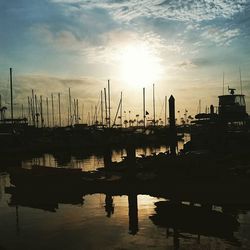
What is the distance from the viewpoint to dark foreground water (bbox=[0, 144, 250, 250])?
1847cm

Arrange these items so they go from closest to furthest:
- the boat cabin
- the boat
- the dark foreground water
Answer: the dark foreground water
the boat
the boat cabin

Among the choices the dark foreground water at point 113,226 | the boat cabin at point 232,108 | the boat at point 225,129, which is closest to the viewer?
the dark foreground water at point 113,226

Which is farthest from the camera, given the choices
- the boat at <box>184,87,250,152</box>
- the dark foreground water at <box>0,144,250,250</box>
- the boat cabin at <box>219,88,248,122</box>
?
the boat cabin at <box>219,88,248,122</box>

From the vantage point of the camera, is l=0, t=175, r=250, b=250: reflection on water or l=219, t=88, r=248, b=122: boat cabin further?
l=219, t=88, r=248, b=122: boat cabin

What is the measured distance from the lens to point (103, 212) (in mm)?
24891

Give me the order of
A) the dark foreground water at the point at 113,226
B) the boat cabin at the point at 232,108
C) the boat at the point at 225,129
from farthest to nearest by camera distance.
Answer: the boat cabin at the point at 232,108, the boat at the point at 225,129, the dark foreground water at the point at 113,226

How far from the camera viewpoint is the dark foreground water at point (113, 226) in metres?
18.5

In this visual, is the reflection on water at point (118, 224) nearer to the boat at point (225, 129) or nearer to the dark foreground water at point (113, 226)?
the dark foreground water at point (113, 226)

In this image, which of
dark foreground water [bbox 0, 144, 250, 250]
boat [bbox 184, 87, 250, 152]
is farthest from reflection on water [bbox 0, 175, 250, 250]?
boat [bbox 184, 87, 250, 152]

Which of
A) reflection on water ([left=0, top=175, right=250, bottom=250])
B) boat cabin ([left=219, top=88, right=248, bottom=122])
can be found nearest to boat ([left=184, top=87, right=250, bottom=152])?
boat cabin ([left=219, top=88, right=248, bottom=122])

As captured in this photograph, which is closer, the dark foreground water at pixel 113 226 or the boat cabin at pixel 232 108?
the dark foreground water at pixel 113 226

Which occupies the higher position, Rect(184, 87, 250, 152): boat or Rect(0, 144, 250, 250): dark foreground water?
Rect(184, 87, 250, 152): boat

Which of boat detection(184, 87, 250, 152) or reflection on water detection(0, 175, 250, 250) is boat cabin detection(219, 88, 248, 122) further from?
reflection on water detection(0, 175, 250, 250)

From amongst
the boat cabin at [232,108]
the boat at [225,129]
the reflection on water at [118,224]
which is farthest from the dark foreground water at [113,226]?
the boat cabin at [232,108]
